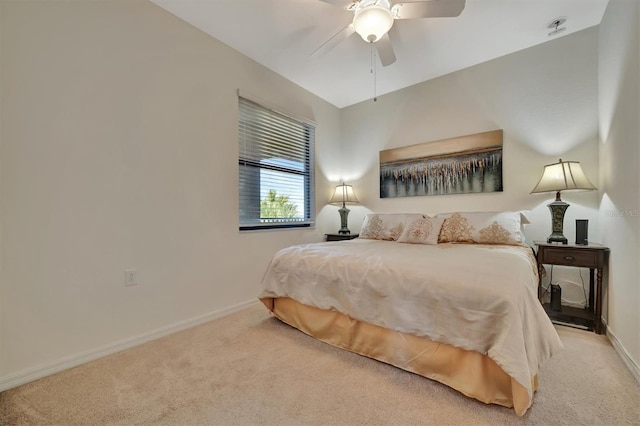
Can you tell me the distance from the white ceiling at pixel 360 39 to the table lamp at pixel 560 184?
127 centimetres

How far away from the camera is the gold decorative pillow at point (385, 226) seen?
2.89 meters

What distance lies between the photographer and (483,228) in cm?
249

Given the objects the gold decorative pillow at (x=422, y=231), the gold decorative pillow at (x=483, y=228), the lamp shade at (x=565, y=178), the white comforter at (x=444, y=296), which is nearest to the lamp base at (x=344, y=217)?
the gold decorative pillow at (x=422, y=231)

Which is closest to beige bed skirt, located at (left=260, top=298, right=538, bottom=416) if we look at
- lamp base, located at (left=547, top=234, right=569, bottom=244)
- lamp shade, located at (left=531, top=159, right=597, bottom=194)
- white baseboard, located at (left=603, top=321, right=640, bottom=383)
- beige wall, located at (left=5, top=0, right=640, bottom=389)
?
white baseboard, located at (left=603, top=321, right=640, bottom=383)

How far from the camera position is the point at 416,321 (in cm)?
147

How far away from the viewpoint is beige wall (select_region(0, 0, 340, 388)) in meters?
1.54

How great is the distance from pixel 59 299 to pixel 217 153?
159 centimetres

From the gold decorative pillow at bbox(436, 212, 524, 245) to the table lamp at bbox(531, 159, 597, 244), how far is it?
0.26m

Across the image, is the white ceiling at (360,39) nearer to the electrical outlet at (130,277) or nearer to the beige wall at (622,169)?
the beige wall at (622,169)

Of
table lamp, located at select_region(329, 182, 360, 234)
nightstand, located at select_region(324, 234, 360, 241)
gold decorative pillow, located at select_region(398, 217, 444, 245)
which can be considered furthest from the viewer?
table lamp, located at select_region(329, 182, 360, 234)

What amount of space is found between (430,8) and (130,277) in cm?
285

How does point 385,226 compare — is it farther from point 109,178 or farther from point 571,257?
point 109,178

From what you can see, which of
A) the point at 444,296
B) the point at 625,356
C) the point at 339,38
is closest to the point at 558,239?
the point at 625,356

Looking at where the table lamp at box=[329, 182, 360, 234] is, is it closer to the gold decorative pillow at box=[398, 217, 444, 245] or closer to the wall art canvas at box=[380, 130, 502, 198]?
the wall art canvas at box=[380, 130, 502, 198]
